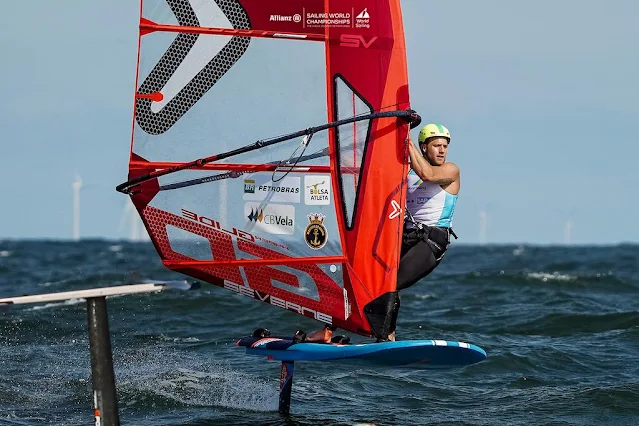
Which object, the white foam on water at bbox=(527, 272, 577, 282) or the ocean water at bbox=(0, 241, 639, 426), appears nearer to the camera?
the ocean water at bbox=(0, 241, 639, 426)

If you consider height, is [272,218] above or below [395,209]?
below

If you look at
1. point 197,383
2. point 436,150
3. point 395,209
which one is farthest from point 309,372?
point 436,150

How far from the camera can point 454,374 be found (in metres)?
10.5

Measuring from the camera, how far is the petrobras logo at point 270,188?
7.79 meters

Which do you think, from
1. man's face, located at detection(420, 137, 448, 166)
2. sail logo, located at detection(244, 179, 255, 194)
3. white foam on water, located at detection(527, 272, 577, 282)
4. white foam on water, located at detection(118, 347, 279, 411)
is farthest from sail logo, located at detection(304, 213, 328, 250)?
white foam on water, located at detection(527, 272, 577, 282)

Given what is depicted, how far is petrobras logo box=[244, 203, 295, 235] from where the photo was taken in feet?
25.7

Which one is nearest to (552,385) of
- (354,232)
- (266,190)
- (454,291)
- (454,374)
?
(454,374)

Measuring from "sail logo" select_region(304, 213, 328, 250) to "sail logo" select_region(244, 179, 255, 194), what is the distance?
49cm

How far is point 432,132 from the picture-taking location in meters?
7.86

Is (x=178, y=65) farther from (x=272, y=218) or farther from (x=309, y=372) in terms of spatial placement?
(x=309, y=372)

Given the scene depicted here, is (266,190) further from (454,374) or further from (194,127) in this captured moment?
(454,374)

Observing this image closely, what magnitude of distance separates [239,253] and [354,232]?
0.91m

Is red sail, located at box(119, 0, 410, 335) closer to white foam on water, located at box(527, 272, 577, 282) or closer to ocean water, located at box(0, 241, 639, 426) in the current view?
ocean water, located at box(0, 241, 639, 426)

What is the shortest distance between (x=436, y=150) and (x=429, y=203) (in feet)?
1.47
